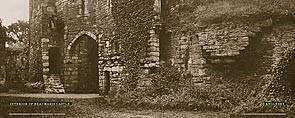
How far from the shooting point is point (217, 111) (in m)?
12.8

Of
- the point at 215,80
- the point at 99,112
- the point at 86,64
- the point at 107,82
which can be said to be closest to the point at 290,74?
the point at 215,80

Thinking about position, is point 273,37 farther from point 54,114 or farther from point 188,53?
point 54,114

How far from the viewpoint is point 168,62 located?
52.1 feet

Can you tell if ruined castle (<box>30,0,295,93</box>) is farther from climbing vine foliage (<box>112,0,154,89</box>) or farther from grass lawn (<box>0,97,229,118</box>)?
grass lawn (<box>0,97,229,118</box>)

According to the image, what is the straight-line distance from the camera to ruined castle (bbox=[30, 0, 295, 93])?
13.3 m

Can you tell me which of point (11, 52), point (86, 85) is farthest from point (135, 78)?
point (11, 52)

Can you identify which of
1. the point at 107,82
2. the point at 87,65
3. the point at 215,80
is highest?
the point at 87,65

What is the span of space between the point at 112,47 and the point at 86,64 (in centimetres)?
332

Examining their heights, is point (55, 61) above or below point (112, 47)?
below

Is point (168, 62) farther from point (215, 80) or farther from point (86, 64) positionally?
point (86, 64)

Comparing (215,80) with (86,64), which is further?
(86,64)

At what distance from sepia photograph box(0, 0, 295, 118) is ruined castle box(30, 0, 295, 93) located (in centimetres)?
3

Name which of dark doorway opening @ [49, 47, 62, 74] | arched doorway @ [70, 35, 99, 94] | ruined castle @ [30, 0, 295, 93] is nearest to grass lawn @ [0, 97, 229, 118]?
ruined castle @ [30, 0, 295, 93]

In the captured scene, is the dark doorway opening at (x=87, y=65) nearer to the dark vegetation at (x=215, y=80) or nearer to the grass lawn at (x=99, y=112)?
the dark vegetation at (x=215, y=80)
